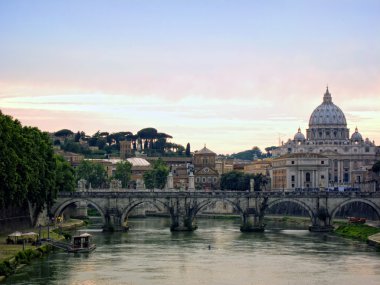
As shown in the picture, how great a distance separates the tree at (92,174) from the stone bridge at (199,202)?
213 feet

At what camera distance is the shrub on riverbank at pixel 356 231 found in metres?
101

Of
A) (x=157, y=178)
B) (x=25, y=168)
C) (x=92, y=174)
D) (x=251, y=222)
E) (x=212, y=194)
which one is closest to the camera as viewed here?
(x=25, y=168)

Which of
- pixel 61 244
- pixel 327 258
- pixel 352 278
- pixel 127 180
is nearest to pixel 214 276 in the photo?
pixel 352 278

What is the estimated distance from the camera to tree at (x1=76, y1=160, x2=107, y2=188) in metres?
178

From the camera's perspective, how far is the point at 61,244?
85312 millimetres

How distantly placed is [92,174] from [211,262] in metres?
103

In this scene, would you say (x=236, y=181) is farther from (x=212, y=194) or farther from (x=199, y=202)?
(x=199, y=202)

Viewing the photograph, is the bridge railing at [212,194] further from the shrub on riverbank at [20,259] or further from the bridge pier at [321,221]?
the shrub on riverbank at [20,259]

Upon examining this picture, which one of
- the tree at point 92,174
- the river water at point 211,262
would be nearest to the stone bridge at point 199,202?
the river water at point 211,262

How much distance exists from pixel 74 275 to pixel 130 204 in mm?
43445

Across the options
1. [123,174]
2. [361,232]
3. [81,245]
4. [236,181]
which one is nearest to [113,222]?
[361,232]

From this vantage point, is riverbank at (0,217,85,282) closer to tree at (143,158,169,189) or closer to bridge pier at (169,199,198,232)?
bridge pier at (169,199,198,232)

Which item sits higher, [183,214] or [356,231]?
[183,214]

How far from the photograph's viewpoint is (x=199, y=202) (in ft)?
373
